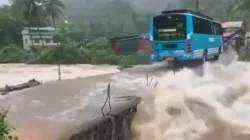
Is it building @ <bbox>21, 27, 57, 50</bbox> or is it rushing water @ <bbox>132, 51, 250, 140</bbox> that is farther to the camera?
building @ <bbox>21, 27, 57, 50</bbox>

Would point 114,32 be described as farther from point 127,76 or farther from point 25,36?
point 127,76

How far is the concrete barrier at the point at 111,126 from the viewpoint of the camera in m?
7.24

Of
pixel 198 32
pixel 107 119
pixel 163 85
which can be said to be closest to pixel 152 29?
pixel 198 32

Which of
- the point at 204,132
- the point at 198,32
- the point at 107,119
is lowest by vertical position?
the point at 204,132

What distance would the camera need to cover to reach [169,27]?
1786cm

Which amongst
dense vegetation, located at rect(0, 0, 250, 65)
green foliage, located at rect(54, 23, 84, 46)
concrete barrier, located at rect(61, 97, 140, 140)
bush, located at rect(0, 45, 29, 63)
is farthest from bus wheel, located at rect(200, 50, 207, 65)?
green foliage, located at rect(54, 23, 84, 46)

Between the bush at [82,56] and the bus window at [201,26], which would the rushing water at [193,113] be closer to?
the bus window at [201,26]

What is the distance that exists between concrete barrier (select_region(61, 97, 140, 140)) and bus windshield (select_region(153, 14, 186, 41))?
8.14m

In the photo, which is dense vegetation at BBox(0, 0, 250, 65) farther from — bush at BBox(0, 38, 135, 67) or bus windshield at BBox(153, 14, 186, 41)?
bus windshield at BBox(153, 14, 186, 41)

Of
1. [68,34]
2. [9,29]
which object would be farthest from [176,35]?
[9,29]

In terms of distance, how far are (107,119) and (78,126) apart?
0.92 meters

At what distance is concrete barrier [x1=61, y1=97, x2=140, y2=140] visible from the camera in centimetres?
724

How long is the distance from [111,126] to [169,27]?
10.3m

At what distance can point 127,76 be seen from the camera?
15727mm
